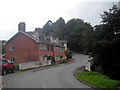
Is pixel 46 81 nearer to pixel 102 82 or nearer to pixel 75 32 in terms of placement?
pixel 102 82

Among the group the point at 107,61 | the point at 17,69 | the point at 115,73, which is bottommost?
the point at 17,69

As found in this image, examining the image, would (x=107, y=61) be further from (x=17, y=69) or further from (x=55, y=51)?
(x=55, y=51)

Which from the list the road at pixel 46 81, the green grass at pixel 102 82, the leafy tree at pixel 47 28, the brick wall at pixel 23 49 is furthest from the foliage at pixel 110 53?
the leafy tree at pixel 47 28

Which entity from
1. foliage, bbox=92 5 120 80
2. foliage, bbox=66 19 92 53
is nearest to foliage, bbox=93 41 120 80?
foliage, bbox=92 5 120 80

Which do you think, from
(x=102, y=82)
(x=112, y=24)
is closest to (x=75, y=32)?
(x=102, y=82)

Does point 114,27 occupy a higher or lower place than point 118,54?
higher

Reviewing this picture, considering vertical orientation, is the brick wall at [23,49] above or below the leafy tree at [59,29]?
below

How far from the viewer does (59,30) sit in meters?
83.7

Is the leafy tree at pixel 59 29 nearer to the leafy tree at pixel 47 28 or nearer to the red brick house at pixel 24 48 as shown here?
the leafy tree at pixel 47 28

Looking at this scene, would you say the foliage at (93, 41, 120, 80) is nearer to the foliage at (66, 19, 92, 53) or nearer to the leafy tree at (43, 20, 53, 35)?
the foliage at (66, 19, 92, 53)

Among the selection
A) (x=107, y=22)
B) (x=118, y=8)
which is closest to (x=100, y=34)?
(x=107, y=22)

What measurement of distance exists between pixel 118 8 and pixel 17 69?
18.3 m

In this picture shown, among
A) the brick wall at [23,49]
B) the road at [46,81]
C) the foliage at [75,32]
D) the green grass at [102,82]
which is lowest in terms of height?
the road at [46,81]

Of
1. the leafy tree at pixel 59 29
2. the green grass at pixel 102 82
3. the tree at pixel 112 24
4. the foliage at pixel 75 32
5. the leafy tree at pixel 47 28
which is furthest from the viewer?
the leafy tree at pixel 47 28
